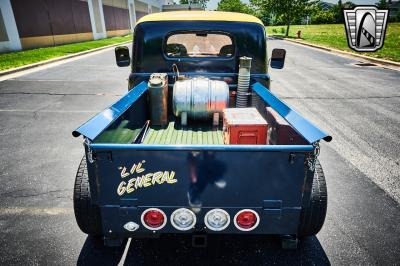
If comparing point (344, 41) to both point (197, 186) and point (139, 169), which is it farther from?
point (139, 169)

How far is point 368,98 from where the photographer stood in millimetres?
8180

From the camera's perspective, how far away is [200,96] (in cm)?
367

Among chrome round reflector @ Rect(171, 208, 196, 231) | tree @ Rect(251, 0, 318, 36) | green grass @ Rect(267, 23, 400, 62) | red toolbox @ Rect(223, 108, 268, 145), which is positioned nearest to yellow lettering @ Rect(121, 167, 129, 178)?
chrome round reflector @ Rect(171, 208, 196, 231)

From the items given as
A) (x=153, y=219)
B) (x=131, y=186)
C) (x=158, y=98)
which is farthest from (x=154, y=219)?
(x=158, y=98)

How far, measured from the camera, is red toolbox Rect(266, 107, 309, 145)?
2397 mm

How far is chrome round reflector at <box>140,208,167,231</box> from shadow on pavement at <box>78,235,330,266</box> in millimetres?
634

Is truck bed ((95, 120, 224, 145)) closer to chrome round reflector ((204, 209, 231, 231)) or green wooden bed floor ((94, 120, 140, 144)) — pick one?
green wooden bed floor ((94, 120, 140, 144))

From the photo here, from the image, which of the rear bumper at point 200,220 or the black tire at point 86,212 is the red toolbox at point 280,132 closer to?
the rear bumper at point 200,220

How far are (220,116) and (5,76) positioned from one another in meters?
10.3

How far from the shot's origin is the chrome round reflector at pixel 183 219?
2090 mm

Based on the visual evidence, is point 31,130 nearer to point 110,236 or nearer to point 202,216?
point 110,236

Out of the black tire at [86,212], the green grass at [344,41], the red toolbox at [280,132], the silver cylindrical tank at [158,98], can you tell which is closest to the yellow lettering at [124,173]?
the black tire at [86,212]

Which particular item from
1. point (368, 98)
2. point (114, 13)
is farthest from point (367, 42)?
point (114, 13)

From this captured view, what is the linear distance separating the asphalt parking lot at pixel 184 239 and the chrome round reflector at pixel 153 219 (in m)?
0.64
